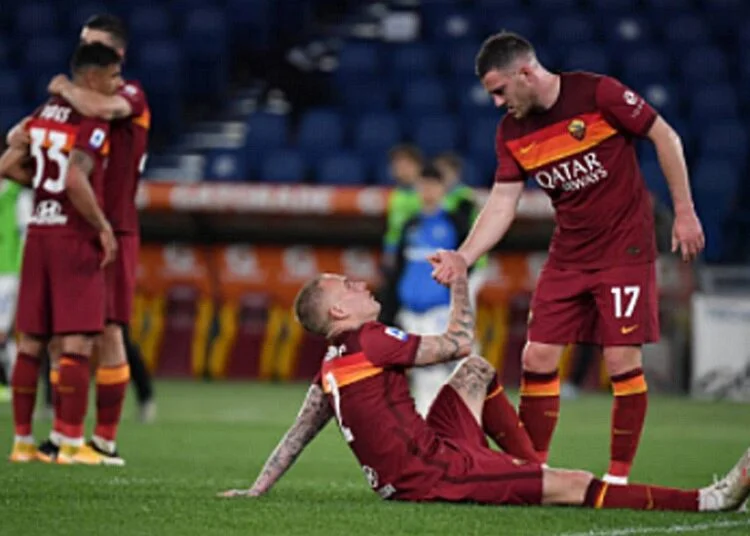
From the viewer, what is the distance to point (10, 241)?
14000 mm

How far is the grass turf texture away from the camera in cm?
634

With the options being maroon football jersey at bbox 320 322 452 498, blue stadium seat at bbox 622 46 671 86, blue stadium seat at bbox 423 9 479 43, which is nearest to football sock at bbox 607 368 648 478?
maroon football jersey at bbox 320 322 452 498

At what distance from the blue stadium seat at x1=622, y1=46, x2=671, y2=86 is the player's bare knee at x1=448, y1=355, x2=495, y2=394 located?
1193cm

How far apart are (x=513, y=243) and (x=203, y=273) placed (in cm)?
320

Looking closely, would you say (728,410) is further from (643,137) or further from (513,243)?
(643,137)

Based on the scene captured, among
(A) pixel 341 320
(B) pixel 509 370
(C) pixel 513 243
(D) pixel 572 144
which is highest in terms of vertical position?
(D) pixel 572 144

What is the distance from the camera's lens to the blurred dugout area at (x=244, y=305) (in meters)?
17.4

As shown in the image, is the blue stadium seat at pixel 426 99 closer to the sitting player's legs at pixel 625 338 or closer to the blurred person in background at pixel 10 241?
the blurred person in background at pixel 10 241

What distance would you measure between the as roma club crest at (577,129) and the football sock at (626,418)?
1.05 m

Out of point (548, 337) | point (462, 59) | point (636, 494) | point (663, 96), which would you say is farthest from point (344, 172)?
point (636, 494)

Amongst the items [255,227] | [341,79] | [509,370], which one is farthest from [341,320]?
[341,79]

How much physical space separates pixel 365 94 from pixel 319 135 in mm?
1095

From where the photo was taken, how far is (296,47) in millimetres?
21672

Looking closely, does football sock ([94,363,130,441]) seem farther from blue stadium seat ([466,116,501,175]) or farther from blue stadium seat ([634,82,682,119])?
blue stadium seat ([634,82,682,119])
